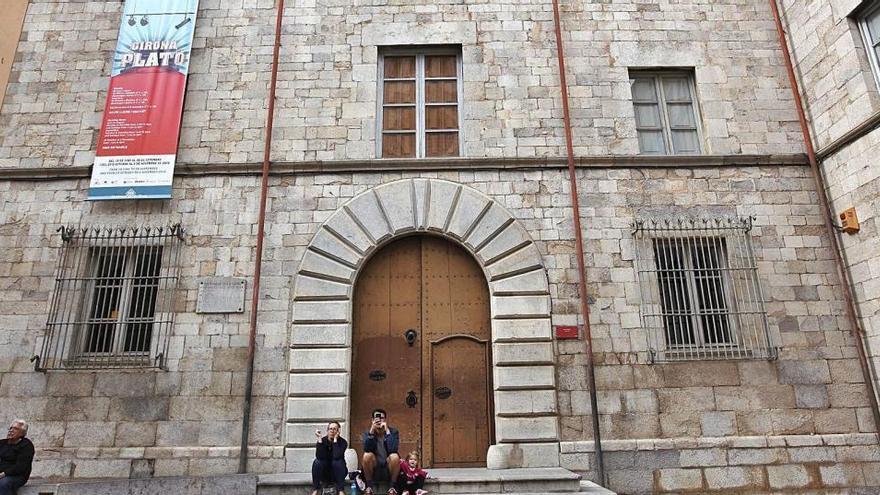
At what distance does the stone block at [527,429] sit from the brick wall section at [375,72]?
3.77 meters

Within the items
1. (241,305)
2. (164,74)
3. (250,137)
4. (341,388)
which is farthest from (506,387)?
(164,74)

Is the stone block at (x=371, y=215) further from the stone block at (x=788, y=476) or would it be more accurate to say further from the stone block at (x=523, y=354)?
the stone block at (x=788, y=476)

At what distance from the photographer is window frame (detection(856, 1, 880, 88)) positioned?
7.56m

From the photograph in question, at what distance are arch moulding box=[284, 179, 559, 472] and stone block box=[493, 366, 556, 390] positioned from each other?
1cm

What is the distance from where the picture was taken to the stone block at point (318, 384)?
7215 mm

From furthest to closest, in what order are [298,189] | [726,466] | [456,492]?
[298,189] < [726,466] < [456,492]

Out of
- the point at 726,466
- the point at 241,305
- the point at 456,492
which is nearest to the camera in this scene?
the point at 456,492

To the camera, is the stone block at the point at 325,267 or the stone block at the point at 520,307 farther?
the stone block at the point at 325,267

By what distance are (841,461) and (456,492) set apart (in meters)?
4.97

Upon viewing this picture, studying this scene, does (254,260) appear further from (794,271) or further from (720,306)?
(794,271)

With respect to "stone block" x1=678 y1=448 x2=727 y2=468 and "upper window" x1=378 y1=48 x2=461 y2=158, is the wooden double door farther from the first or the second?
"stone block" x1=678 y1=448 x2=727 y2=468

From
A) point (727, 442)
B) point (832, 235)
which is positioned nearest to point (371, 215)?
point (727, 442)

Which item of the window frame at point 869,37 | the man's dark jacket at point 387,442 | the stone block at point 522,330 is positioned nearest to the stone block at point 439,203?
the stone block at point 522,330

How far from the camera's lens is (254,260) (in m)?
7.79
